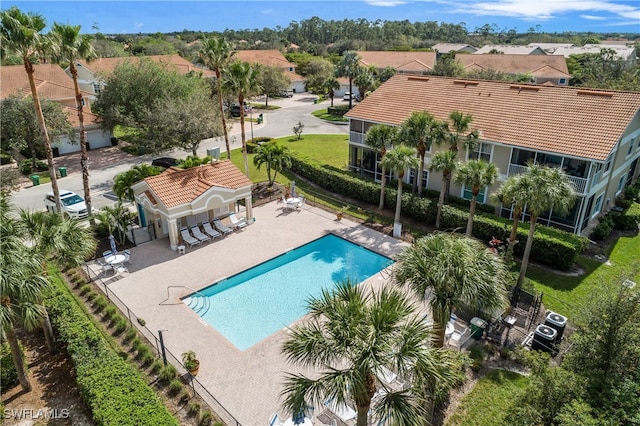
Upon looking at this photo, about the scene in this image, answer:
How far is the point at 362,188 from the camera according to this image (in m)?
30.6

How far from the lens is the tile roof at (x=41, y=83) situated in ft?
156

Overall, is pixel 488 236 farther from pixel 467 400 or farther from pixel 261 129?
pixel 261 129

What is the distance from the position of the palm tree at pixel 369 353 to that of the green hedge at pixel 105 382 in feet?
18.4

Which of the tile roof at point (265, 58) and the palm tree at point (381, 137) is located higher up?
the tile roof at point (265, 58)

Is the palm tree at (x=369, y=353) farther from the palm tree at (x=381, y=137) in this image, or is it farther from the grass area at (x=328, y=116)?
the grass area at (x=328, y=116)

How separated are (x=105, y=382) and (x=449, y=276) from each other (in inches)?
450

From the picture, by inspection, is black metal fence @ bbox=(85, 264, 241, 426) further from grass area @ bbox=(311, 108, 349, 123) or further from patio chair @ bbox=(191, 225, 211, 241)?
grass area @ bbox=(311, 108, 349, 123)

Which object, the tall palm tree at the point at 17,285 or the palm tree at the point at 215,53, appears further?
the palm tree at the point at 215,53

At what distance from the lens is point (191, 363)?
600 inches

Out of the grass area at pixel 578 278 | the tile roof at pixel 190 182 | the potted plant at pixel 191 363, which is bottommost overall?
the grass area at pixel 578 278

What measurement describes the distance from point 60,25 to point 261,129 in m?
32.7

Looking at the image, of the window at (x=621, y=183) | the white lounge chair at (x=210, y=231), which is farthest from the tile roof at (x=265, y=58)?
the window at (x=621, y=183)

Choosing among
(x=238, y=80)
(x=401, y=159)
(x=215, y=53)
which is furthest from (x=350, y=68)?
(x=401, y=159)
